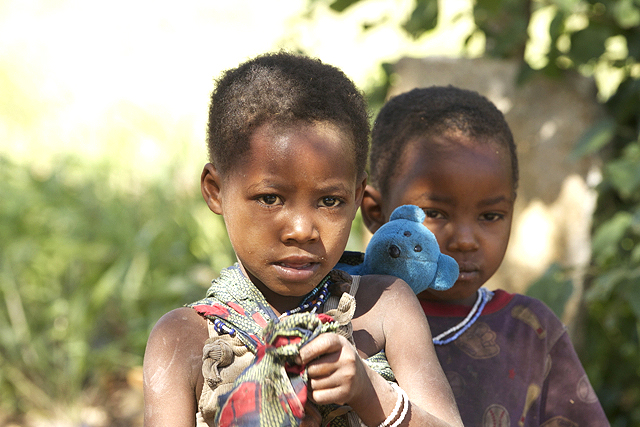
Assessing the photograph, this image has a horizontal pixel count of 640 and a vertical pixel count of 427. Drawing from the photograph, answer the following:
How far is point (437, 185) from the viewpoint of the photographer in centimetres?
175

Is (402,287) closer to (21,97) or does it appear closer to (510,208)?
(510,208)

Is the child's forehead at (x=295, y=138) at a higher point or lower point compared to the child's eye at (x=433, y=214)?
higher

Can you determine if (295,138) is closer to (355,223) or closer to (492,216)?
(492,216)

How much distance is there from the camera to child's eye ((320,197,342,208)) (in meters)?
1.31

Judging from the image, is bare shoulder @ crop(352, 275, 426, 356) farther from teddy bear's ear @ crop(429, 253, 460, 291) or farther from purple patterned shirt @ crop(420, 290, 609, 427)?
purple patterned shirt @ crop(420, 290, 609, 427)

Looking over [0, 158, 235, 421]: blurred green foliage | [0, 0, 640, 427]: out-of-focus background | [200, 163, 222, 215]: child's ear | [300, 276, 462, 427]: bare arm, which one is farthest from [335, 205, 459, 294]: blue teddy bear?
[0, 158, 235, 421]: blurred green foliage

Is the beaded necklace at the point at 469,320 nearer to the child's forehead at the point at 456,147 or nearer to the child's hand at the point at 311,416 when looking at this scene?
the child's forehead at the point at 456,147

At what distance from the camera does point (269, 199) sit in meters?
1.29

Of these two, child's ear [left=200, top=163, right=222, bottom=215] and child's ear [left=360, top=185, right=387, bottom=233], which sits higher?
child's ear [left=200, top=163, right=222, bottom=215]

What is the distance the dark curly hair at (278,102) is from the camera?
4.25ft

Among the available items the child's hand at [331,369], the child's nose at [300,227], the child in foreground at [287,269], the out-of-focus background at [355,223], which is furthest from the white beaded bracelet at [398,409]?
the out-of-focus background at [355,223]

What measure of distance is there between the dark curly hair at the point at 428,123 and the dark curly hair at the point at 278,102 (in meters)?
0.46

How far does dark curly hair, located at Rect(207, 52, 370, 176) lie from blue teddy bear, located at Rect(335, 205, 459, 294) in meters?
0.22

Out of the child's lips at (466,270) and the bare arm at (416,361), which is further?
the child's lips at (466,270)
